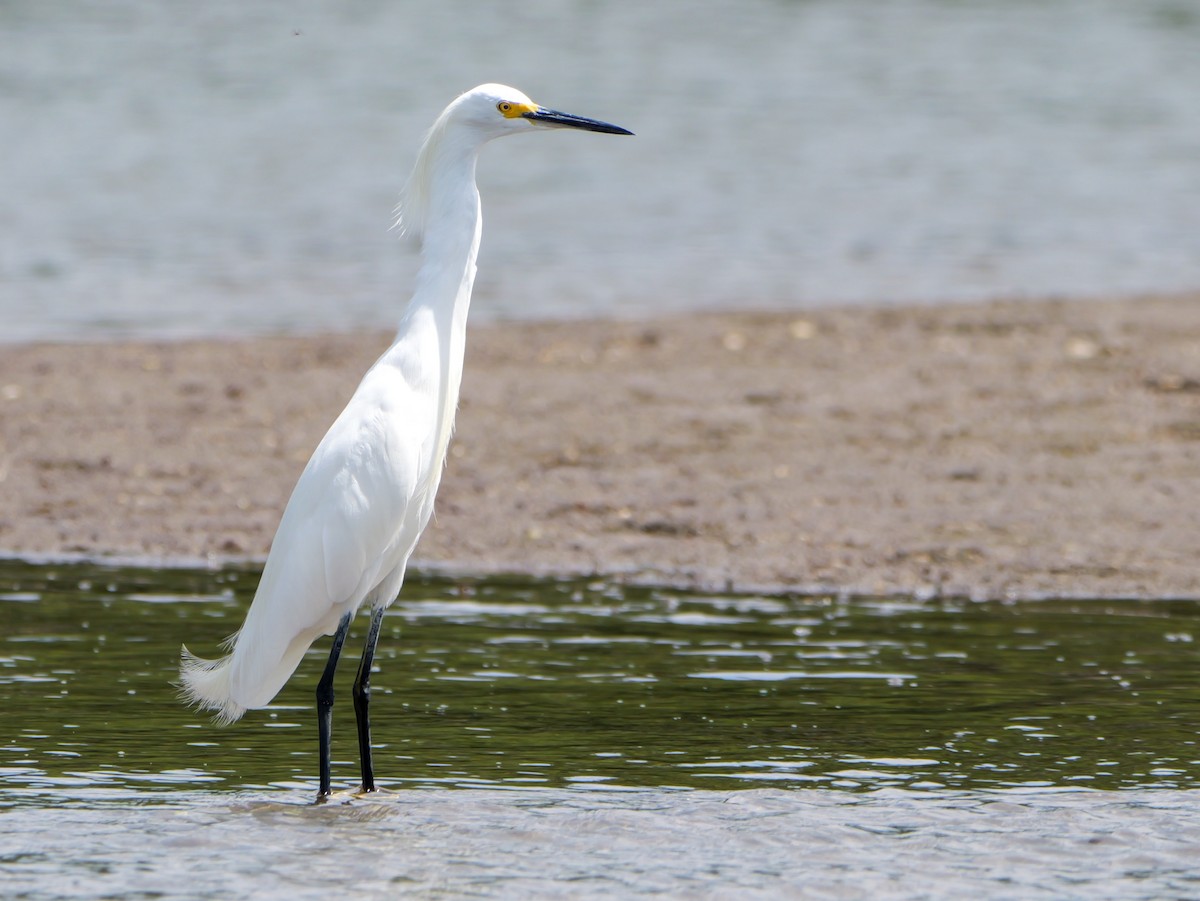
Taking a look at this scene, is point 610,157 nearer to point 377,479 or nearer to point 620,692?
point 620,692

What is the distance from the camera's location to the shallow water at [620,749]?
4887mm

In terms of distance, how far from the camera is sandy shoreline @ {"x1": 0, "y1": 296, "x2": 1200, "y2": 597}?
8.29 meters

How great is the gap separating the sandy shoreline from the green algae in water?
1.53ft

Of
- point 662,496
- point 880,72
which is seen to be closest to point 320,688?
point 662,496

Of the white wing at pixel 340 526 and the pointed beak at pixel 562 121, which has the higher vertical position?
the pointed beak at pixel 562 121

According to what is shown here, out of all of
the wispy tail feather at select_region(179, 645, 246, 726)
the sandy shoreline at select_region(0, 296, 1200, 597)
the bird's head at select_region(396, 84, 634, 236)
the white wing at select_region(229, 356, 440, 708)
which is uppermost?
the bird's head at select_region(396, 84, 634, 236)

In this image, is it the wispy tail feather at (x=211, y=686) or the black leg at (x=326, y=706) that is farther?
the wispy tail feather at (x=211, y=686)

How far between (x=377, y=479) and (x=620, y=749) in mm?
1148

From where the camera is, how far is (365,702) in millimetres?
5727

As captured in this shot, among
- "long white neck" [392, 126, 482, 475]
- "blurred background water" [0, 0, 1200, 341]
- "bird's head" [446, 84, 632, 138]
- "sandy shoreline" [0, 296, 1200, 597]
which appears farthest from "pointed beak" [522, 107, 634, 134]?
"blurred background water" [0, 0, 1200, 341]

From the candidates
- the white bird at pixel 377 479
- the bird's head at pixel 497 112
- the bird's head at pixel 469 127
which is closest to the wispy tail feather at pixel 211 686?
the white bird at pixel 377 479

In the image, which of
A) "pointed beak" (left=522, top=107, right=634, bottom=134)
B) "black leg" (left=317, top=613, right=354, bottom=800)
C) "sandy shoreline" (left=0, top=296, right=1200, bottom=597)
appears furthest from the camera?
"sandy shoreline" (left=0, top=296, right=1200, bottom=597)

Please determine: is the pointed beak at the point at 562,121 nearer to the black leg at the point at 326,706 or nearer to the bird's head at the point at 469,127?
the bird's head at the point at 469,127

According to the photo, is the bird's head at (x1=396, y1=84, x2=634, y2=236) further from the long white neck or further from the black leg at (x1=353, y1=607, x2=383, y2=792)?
→ the black leg at (x1=353, y1=607, x2=383, y2=792)
